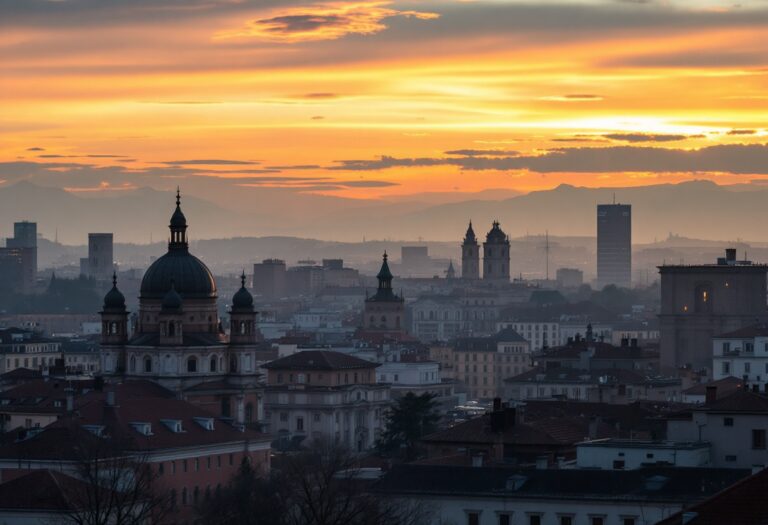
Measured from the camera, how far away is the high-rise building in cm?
17850

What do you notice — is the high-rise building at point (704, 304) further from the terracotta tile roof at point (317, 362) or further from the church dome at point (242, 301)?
the church dome at point (242, 301)

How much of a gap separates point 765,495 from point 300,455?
199ft

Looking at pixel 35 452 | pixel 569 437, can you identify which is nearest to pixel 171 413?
pixel 35 452

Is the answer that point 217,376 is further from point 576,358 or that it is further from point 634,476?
point 634,476

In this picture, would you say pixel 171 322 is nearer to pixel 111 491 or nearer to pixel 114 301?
pixel 114 301

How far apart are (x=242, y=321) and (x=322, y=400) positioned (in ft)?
49.9

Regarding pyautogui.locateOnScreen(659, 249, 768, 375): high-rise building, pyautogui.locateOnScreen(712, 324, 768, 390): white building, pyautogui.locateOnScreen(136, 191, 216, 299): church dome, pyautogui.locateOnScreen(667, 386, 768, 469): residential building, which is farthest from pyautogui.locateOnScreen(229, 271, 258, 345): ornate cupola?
pyautogui.locateOnScreen(667, 386, 768, 469): residential building

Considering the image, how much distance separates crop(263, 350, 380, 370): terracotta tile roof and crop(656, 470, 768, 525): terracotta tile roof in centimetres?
10023

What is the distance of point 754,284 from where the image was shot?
598 feet

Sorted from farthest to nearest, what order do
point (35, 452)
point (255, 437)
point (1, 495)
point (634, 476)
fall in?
point (255, 437)
point (35, 452)
point (1, 495)
point (634, 476)

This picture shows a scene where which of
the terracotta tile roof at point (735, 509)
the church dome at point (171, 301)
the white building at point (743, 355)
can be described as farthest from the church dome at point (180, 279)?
the terracotta tile roof at point (735, 509)

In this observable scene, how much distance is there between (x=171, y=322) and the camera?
142000 millimetres

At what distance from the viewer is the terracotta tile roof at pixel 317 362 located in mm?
161875

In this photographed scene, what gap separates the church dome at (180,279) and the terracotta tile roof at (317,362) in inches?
595
